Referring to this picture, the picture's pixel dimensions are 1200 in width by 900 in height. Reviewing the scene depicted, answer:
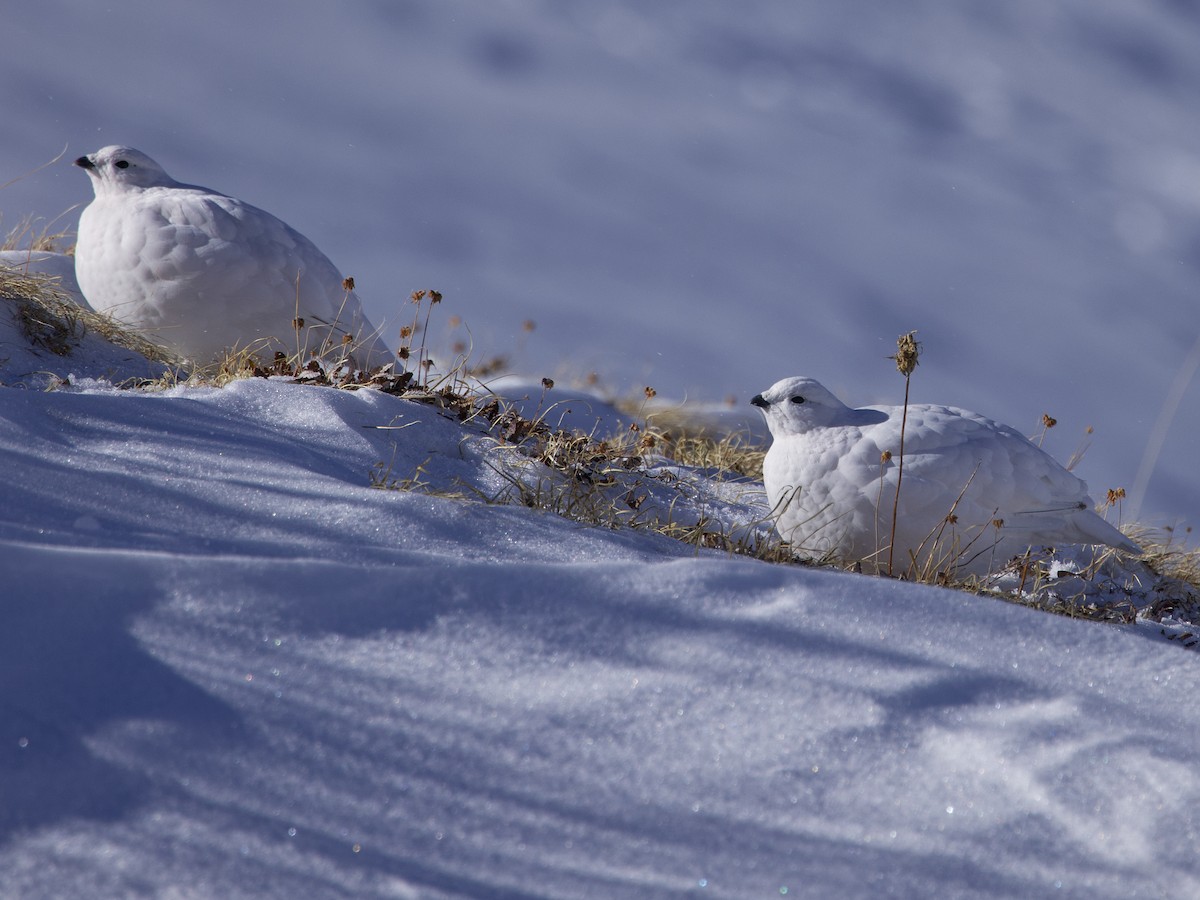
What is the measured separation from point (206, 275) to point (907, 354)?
10.1ft

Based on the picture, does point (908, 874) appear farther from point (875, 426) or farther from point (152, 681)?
point (875, 426)

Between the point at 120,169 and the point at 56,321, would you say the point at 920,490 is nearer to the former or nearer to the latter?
the point at 56,321

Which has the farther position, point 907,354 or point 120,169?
point 120,169

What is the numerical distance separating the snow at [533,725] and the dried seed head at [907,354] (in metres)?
1.05

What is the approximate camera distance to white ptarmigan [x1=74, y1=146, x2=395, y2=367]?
4703 millimetres

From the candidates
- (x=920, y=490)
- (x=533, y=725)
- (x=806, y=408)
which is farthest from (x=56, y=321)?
(x=533, y=725)

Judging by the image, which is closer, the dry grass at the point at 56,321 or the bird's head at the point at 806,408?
the bird's head at the point at 806,408

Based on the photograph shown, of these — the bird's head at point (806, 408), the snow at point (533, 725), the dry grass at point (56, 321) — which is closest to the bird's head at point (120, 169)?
the dry grass at point (56, 321)

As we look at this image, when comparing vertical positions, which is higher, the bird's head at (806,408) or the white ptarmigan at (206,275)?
the white ptarmigan at (206,275)

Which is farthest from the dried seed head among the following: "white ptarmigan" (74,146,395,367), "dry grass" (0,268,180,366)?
"dry grass" (0,268,180,366)

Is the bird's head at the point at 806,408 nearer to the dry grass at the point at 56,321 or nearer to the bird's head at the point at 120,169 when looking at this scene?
the dry grass at the point at 56,321

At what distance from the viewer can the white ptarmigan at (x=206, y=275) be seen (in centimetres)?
470

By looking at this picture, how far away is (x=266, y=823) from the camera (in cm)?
142

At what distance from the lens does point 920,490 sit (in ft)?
11.3
